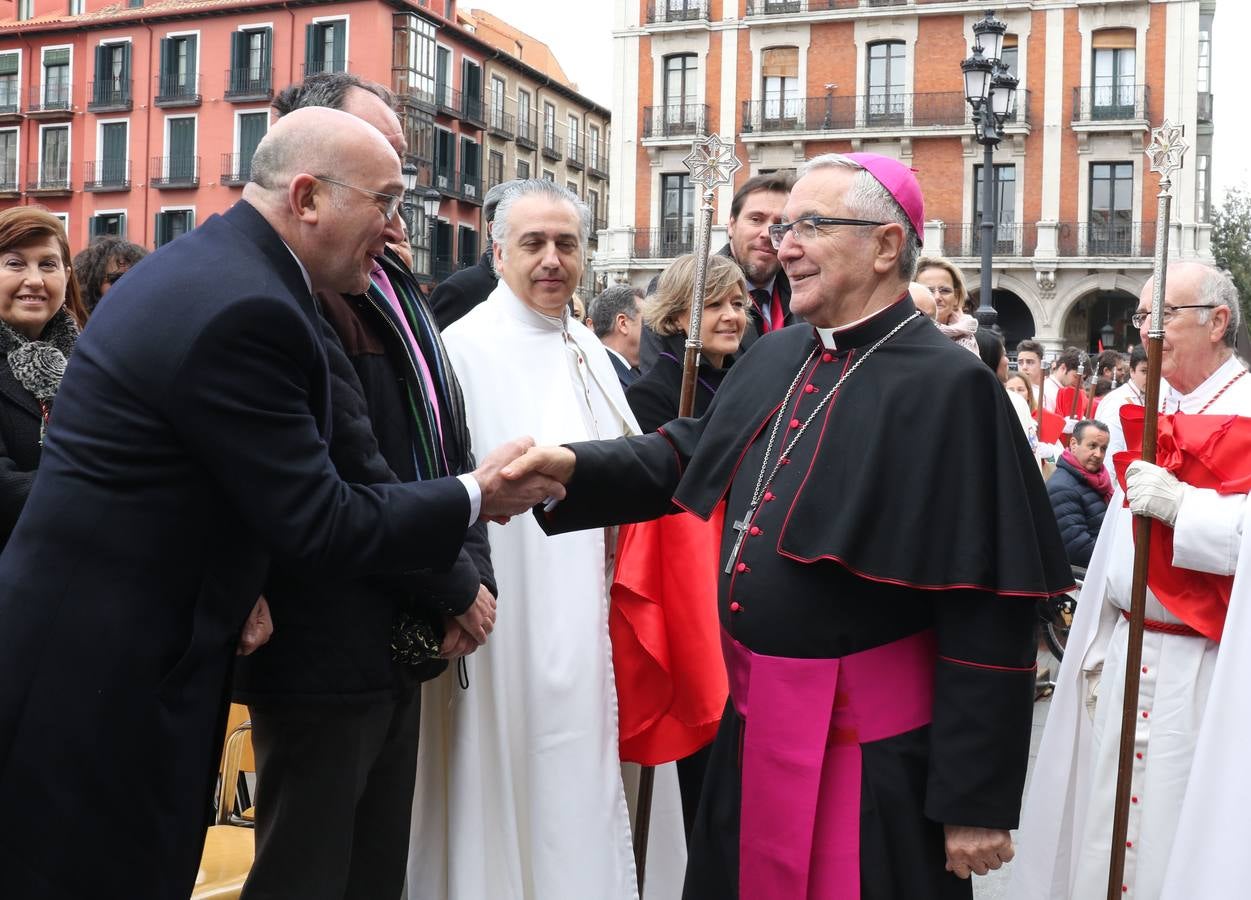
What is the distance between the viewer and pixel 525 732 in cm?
372

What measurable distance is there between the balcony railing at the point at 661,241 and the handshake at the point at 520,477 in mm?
33053

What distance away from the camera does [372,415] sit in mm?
3262

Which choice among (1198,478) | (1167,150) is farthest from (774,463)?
(1167,150)

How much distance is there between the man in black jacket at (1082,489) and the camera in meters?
7.23

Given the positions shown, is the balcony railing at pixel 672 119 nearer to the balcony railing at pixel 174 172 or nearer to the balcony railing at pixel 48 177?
the balcony railing at pixel 174 172

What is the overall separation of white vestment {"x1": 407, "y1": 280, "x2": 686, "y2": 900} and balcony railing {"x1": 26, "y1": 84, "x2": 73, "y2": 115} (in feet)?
146

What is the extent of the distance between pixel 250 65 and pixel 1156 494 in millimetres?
41310

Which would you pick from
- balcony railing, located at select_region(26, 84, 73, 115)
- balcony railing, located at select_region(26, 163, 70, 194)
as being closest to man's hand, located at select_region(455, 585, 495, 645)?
balcony railing, located at select_region(26, 163, 70, 194)

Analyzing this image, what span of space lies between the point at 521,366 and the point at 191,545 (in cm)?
163

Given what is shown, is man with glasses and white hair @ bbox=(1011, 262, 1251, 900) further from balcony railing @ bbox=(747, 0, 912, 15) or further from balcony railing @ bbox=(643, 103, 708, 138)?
balcony railing @ bbox=(747, 0, 912, 15)

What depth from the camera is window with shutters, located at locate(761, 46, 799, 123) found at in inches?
1400

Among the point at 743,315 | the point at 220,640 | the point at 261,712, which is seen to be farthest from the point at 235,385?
the point at 743,315

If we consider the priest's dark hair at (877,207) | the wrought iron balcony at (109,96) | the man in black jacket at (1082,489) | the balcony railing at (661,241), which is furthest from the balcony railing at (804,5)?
the priest's dark hair at (877,207)

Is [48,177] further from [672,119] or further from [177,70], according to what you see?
[672,119]
